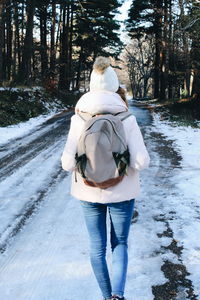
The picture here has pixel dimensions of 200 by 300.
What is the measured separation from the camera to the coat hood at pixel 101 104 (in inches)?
104

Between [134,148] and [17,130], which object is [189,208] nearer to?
[134,148]

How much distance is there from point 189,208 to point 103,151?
10.9 ft

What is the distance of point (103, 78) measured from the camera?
9.02 ft

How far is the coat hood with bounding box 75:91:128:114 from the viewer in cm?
264

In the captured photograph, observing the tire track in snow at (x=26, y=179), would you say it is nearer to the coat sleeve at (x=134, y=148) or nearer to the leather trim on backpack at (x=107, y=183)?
the leather trim on backpack at (x=107, y=183)

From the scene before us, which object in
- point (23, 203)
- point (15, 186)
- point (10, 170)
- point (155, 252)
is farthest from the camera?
point (10, 170)

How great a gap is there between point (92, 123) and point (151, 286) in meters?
1.84

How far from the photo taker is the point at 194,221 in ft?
16.0

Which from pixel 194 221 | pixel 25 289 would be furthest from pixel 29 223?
pixel 194 221

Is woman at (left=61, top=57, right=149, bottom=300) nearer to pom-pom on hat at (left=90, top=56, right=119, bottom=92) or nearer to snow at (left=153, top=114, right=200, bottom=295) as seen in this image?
pom-pom on hat at (left=90, top=56, right=119, bottom=92)

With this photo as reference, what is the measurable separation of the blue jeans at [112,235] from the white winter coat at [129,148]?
88 millimetres

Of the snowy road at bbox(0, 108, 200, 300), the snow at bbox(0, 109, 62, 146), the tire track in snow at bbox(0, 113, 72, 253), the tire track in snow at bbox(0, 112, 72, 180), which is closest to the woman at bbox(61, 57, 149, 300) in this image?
the snowy road at bbox(0, 108, 200, 300)

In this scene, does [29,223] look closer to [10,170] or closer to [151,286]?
[151,286]

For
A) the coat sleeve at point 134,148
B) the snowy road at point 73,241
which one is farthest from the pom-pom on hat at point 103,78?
the snowy road at point 73,241
